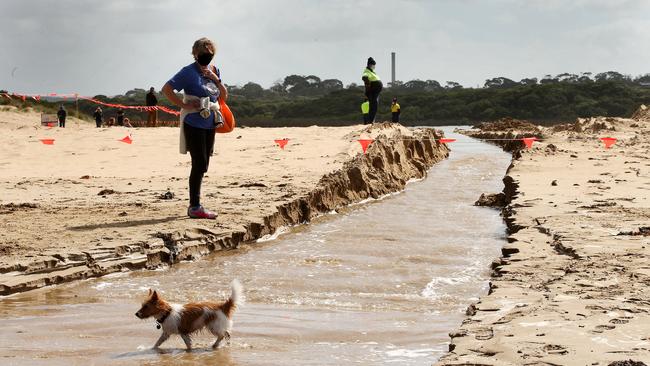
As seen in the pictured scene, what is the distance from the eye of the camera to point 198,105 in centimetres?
930

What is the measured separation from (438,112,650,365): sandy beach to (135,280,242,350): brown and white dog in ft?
4.33

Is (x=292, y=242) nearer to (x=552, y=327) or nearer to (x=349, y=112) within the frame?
(x=552, y=327)

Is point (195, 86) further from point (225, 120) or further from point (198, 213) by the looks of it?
point (198, 213)

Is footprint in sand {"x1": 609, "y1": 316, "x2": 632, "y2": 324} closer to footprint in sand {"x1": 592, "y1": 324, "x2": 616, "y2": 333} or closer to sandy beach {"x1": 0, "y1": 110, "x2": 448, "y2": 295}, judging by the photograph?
footprint in sand {"x1": 592, "y1": 324, "x2": 616, "y2": 333}

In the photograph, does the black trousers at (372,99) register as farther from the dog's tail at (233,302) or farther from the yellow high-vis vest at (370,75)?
the dog's tail at (233,302)

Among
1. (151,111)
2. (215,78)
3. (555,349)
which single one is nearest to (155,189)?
(215,78)

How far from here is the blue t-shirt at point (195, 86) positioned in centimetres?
927

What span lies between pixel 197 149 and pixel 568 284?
460 cm

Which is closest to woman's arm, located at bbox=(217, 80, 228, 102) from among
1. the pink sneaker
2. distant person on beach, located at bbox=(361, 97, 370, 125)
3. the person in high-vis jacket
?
the pink sneaker

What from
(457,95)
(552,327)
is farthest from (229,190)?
(457,95)

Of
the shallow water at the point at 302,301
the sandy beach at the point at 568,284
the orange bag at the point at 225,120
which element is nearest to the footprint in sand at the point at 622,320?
the sandy beach at the point at 568,284

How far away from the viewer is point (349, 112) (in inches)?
3194

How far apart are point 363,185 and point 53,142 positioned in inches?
319

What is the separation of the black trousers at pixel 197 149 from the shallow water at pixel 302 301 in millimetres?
883
